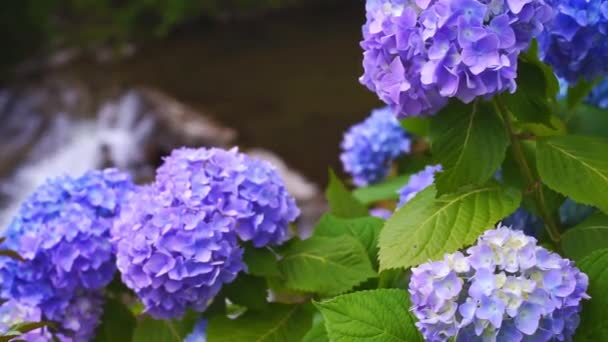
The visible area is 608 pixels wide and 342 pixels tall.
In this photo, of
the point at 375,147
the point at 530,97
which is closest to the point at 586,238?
the point at 530,97

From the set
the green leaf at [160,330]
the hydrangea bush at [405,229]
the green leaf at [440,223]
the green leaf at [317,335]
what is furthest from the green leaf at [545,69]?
the green leaf at [160,330]

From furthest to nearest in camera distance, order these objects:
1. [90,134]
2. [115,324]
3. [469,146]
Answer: [90,134]
[115,324]
[469,146]

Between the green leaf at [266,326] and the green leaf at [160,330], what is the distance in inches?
4.5

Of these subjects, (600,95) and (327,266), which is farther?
(600,95)

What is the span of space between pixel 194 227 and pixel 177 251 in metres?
0.04

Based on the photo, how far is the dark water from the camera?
7.42 meters

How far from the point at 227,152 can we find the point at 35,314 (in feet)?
1.22

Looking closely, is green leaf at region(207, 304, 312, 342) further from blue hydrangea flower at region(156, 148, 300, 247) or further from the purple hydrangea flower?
the purple hydrangea flower

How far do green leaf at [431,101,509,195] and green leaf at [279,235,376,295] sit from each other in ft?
0.67

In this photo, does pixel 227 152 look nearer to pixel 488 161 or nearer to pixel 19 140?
pixel 488 161

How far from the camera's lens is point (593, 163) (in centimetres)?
106

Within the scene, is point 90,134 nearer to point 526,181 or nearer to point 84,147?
point 84,147

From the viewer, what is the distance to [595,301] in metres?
0.95

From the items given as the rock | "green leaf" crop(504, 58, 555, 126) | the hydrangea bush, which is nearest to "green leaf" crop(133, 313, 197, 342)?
the hydrangea bush
